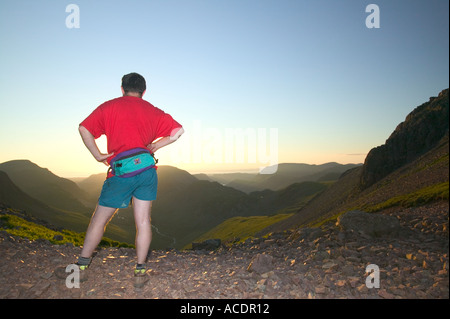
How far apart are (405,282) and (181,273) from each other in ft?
12.3

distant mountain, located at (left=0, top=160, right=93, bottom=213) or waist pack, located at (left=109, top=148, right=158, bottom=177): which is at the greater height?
waist pack, located at (left=109, top=148, right=158, bottom=177)

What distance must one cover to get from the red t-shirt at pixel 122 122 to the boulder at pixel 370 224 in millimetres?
6079

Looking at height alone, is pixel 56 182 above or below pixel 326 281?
below

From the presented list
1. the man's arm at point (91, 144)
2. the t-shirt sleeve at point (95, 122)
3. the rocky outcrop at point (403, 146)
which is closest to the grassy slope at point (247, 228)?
the rocky outcrop at point (403, 146)

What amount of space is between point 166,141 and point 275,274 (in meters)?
3.19

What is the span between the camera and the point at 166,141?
5074 millimetres

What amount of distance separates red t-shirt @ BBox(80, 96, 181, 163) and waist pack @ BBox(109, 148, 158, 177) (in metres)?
0.10

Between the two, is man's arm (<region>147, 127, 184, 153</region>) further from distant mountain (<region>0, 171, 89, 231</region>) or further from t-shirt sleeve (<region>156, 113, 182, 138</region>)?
distant mountain (<region>0, 171, 89, 231</region>)

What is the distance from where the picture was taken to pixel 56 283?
4.25 metres

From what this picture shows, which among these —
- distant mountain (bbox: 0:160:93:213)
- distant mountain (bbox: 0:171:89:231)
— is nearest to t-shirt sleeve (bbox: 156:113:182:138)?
distant mountain (bbox: 0:171:89:231)

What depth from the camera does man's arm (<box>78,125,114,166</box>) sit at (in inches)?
179
